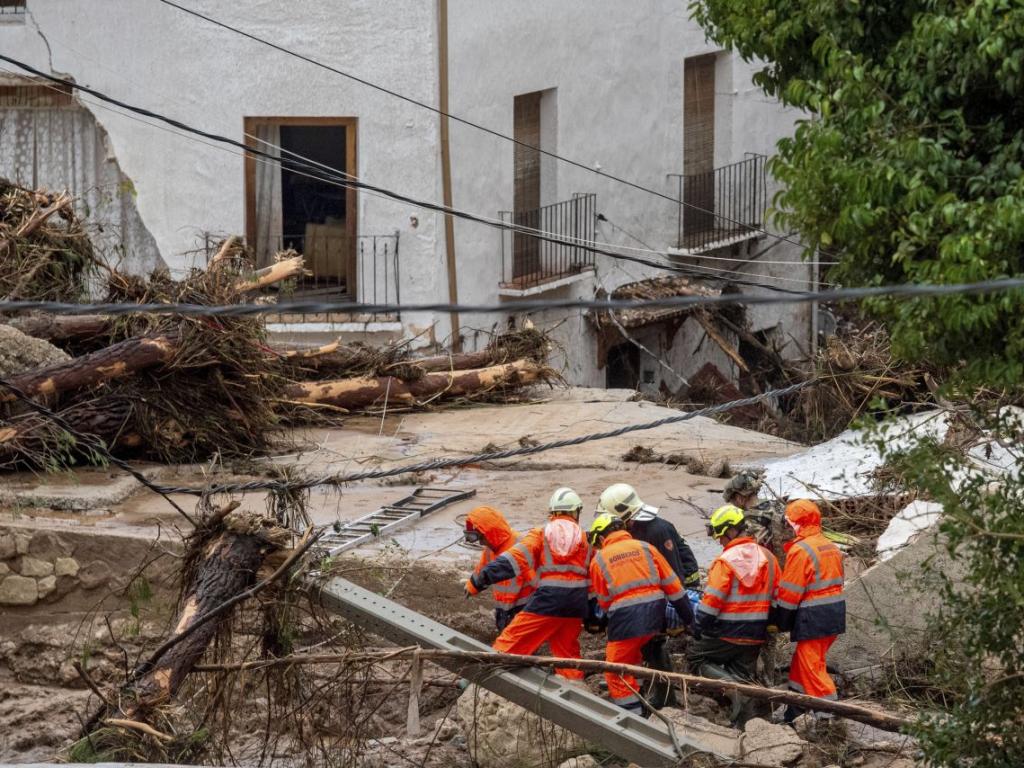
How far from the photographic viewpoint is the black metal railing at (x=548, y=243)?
19781mm

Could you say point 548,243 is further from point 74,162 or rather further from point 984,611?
point 984,611

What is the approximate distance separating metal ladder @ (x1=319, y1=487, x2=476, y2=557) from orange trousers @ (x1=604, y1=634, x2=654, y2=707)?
2175mm

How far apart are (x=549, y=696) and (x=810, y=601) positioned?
1.68m

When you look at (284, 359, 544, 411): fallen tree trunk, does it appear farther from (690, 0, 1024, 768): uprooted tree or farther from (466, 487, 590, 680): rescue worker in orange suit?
(690, 0, 1024, 768): uprooted tree

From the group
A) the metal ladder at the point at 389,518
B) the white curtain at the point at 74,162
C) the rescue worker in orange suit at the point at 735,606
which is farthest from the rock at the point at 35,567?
the white curtain at the point at 74,162

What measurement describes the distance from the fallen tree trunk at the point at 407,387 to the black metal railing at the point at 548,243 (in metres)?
4.11

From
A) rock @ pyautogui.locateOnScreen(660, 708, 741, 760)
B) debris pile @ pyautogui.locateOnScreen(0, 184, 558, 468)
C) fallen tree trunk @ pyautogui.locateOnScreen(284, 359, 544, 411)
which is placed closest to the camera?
rock @ pyautogui.locateOnScreen(660, 708, 741, 760)

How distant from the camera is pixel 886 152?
6.59 m

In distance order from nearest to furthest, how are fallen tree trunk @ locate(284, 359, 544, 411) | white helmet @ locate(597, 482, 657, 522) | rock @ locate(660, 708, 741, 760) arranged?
rock @ locate(660, 708, 741, 760)
white helmet @ locate(597, 482, 657, 522)
fallen tree trunk @ locate(284, 359, 544, 411)

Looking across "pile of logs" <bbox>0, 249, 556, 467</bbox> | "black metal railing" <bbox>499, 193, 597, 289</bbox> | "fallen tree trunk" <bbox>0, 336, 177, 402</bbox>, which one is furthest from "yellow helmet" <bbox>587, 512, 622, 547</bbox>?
"black metal railing" <bbox>499, 193, 597, 289</bbox>

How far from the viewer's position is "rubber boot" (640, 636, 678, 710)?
8781 mm

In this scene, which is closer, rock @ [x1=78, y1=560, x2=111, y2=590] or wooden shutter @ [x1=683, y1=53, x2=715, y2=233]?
rock @ [x1=78, y1=560, x2=111, y2=590]

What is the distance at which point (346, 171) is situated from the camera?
18.8m

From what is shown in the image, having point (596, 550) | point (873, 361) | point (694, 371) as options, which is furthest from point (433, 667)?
point (694, 371)
